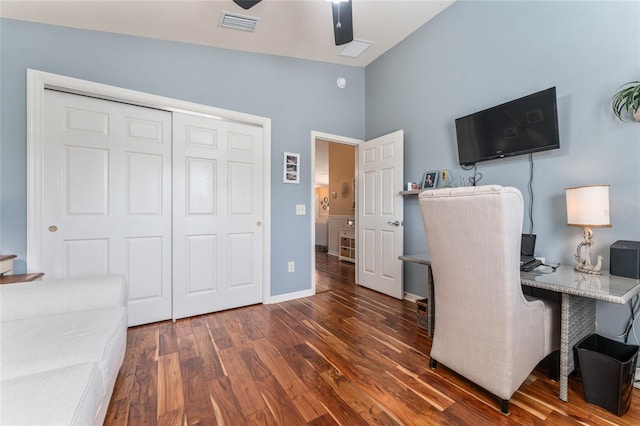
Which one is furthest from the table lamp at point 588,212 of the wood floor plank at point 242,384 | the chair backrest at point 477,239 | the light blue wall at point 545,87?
the wood floor plank at point 242,384

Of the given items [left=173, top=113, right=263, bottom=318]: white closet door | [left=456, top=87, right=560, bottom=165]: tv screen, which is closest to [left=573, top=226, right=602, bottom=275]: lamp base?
[left=456, top=87, right=560, bottom=165]: tv screen

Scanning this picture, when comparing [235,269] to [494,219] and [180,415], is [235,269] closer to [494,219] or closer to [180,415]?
[180,415]

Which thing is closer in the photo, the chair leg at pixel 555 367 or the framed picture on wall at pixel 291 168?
the chair leg at pixel 555 367

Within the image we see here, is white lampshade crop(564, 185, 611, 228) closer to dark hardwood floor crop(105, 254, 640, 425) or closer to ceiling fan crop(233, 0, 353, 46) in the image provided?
dark hardwood floor crop(105, 254, 640, 425)

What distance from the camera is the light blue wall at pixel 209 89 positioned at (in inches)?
78.3

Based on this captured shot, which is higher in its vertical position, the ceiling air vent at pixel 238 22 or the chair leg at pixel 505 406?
the ceiling air vent at pixel 238 22

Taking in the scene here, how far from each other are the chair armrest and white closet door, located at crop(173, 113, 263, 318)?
0.96m

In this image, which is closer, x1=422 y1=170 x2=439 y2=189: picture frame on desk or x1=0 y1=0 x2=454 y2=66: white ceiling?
x1=0 y1=0 x2=454 y2=66: white ceiling

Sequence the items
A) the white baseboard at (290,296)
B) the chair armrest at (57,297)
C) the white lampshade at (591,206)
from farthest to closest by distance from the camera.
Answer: the white baseboard at (290,296) → the white lampshade at (591,206) → the chair armrest at (57,297)

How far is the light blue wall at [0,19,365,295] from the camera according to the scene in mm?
1988

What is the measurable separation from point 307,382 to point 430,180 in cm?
229

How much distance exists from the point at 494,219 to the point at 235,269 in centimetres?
247

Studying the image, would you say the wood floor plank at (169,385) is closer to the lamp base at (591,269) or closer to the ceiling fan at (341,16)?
the ceiling fan at (341,16)

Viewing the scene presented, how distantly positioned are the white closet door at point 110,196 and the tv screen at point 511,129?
288cm
